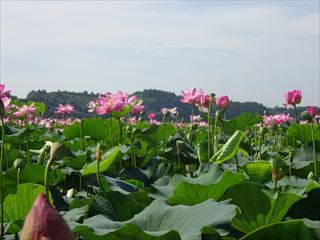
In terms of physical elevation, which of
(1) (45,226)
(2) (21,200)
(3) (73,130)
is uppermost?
(1) (45,226)

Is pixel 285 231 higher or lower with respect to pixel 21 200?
higher

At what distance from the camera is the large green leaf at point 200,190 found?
142 cm

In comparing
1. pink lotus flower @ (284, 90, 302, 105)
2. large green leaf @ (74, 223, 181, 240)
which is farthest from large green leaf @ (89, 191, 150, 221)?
pink lotus flower @ (284, 90, 302, 105)

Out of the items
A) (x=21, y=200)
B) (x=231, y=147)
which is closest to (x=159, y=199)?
(x=21, y=200)

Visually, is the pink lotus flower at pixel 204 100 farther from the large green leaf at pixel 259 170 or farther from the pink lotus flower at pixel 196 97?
the large green leaf at pixel 259 170

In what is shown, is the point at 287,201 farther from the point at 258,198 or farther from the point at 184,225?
the point at 184,225

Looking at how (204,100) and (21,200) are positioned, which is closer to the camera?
(21,200)

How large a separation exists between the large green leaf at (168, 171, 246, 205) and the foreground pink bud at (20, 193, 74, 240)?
41.6 inches

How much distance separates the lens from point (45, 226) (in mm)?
334

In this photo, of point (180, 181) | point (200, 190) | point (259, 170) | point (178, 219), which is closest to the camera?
point (178, 219)

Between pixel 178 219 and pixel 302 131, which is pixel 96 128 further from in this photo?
pixel 178 219

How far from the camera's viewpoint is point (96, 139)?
A: 12.1ft

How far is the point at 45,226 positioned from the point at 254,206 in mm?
1050

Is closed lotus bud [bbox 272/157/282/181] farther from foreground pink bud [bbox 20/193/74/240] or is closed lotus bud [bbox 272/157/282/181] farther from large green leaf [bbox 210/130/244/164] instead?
foreground pink bud [bbox 20/193/74/240]
